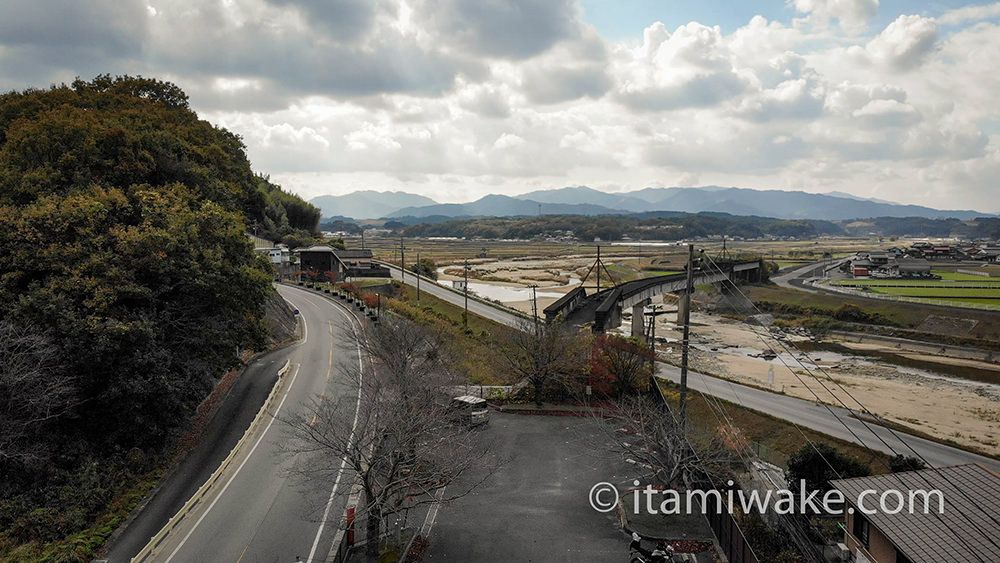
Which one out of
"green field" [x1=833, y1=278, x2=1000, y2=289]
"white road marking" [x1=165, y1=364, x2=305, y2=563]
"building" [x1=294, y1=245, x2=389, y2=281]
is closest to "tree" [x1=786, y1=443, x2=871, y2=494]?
"white road marking" [x1=165, y1=364, x2=305, y2=563]

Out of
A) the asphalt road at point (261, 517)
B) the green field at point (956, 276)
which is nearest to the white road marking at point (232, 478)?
the asphalt road at point (261, 517)

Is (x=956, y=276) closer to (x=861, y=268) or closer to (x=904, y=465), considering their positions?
(x=861, y=268)

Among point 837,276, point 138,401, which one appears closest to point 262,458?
point 138,401

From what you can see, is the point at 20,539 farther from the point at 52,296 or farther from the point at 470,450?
the point at 470,450

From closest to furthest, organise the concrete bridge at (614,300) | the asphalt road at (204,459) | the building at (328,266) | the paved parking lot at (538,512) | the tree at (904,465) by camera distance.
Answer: the paved parking lot at (538,512)
the asphalt road at (204,459)
the tree at (904,465)
the concrete bridge at (614,300)
the building at (328,266)

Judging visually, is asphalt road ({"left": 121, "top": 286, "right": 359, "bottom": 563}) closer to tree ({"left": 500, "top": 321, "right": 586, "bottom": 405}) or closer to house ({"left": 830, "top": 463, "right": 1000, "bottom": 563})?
tree ({"left": 500, "top": 321, "right": 586, "bottom": 405})

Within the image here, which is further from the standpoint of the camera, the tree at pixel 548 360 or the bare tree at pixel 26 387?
the tree at pixel 548 360

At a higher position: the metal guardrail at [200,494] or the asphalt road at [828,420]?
the metal guardrail at [200,494]

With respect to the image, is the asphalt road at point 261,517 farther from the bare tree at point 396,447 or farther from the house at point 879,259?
the house at point 879,259
